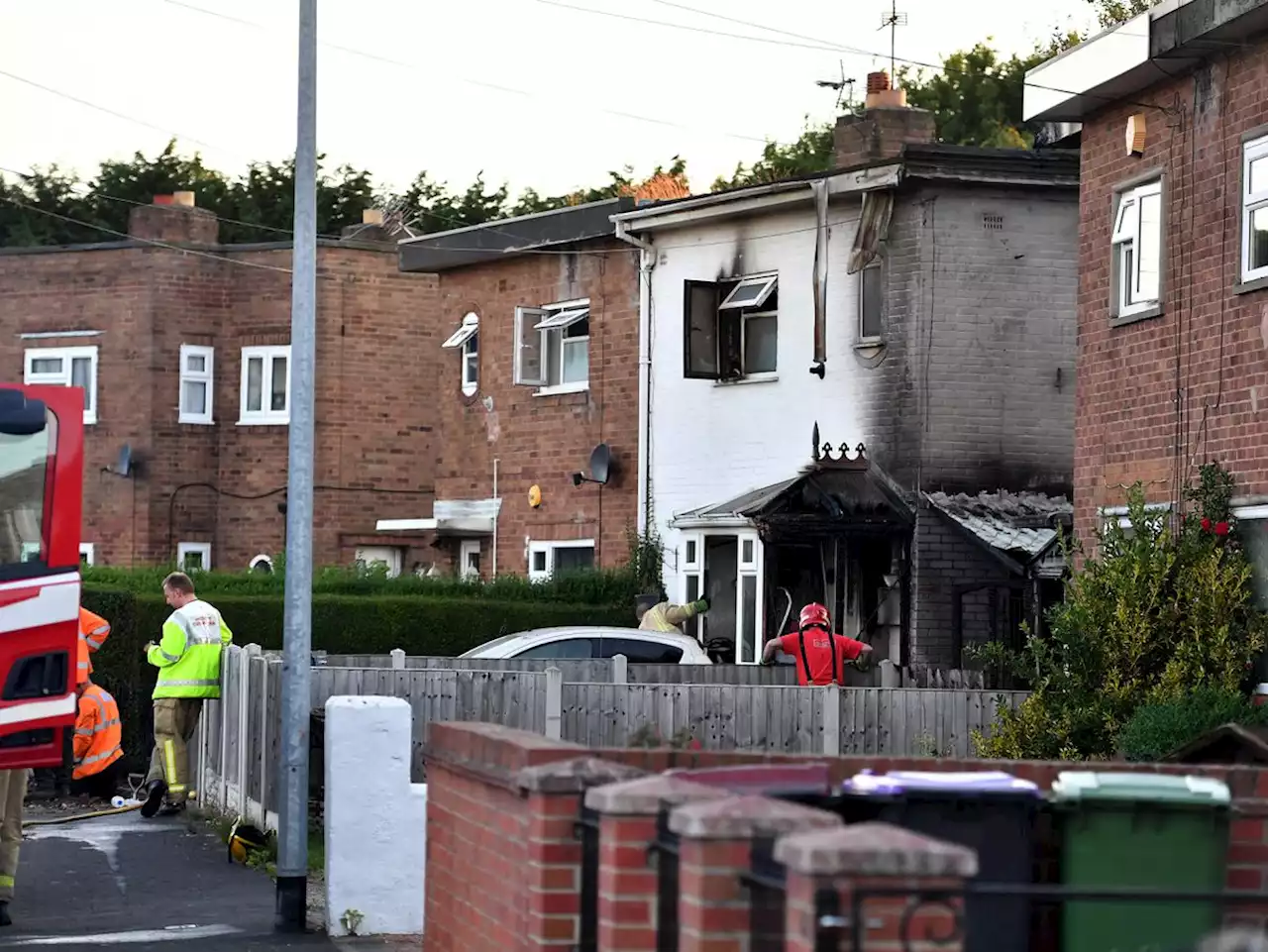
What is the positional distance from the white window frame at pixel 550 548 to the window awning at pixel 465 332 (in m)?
3.04

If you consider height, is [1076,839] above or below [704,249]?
below

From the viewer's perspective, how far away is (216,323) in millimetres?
34562

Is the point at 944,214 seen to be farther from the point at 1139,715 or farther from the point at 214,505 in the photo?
the point at 214,505

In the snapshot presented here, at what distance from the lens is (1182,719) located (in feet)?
45.0

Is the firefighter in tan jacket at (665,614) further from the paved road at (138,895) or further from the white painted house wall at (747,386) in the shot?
the paved road at (138,895)

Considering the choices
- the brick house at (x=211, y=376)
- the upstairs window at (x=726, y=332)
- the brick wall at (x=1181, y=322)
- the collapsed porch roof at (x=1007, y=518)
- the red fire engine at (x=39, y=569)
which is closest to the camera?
the red fire engine at (x=39, y=569)

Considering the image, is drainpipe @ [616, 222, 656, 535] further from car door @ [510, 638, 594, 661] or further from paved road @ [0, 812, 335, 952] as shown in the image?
paved road @ [0, 812, 335, 952]

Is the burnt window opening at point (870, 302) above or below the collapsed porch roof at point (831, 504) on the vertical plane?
above

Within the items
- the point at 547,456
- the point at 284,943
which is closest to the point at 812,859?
the point at 284,943

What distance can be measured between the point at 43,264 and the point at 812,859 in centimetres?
3187

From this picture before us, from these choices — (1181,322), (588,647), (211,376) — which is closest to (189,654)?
(588,647)

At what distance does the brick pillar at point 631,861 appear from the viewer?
18.7ft

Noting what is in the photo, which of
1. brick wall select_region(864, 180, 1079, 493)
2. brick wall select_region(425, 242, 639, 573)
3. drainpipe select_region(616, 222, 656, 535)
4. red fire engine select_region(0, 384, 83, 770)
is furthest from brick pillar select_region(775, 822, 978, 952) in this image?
brick wall select_region(425, 242, 639, 573)

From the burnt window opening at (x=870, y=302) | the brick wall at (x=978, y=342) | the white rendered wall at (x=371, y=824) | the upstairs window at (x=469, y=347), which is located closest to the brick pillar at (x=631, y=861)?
the white rendered wall at (x=371, y=824)
